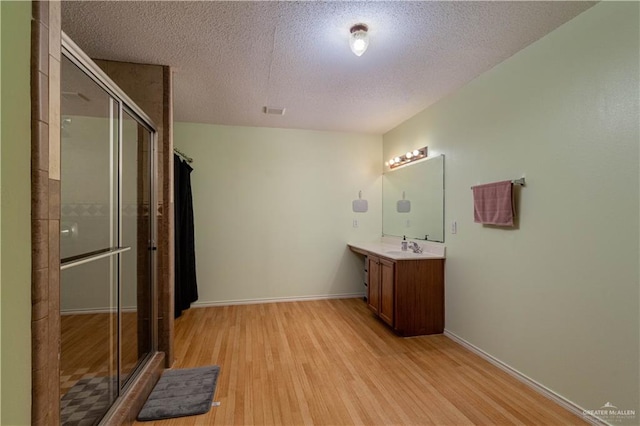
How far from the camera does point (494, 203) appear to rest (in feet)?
7.85

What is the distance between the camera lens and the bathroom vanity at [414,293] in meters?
3.01

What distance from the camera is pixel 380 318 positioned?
3447 millimetres

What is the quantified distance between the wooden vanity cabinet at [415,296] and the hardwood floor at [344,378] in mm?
149

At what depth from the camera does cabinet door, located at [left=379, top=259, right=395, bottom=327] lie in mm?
3068

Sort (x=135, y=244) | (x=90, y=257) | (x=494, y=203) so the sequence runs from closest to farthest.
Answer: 1. (x=90, y=257)
2. (x=135, y=244)
3. (x=494, y=203)

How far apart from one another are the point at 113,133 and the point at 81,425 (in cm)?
163

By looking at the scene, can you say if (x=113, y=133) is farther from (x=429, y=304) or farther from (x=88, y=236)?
(x=429, y=304)

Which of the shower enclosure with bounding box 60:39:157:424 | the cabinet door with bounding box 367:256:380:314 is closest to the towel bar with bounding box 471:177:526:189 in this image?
the cabinet door with bounding box 367:256:380:314

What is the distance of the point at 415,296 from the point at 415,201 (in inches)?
48.5

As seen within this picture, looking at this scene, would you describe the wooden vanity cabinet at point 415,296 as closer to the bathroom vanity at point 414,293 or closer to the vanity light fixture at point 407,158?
the bathroom vanity at point 414,293

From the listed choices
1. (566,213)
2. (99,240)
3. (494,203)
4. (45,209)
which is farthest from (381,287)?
(45,209)

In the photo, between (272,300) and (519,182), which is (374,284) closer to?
(272,300)

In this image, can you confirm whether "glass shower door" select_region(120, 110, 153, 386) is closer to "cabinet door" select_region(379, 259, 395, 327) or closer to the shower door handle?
the shower door handle

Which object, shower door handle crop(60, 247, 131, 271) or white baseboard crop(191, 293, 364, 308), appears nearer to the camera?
shower door handle crop(60, 247, 131, 271)
